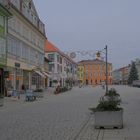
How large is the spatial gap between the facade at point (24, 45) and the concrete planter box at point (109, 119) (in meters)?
35.4

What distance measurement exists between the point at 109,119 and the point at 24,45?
48887 mm

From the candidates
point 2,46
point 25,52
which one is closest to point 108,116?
point 2,46

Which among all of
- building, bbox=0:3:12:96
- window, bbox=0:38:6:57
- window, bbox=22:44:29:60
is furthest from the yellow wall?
window, bbox=0:38:6:57

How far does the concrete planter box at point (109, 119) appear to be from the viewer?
49.0 ft

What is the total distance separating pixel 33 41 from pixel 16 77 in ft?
46.9

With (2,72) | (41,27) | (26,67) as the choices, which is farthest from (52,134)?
(41,27)

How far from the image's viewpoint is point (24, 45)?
62.9m

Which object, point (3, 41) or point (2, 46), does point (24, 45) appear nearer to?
point (3, 41)

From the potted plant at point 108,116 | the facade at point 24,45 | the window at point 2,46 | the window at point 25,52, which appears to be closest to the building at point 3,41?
the window at point 2,46

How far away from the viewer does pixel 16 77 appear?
189 ft

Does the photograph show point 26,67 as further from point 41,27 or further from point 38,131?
point 38,131

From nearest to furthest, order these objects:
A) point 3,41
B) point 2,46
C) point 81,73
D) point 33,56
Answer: point 2,46 → point 3,41 → point 33,56 → point 81,73

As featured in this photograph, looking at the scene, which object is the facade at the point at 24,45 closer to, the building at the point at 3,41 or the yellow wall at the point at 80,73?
the building at the point at 3,41

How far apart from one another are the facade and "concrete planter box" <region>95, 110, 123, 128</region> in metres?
35.4
